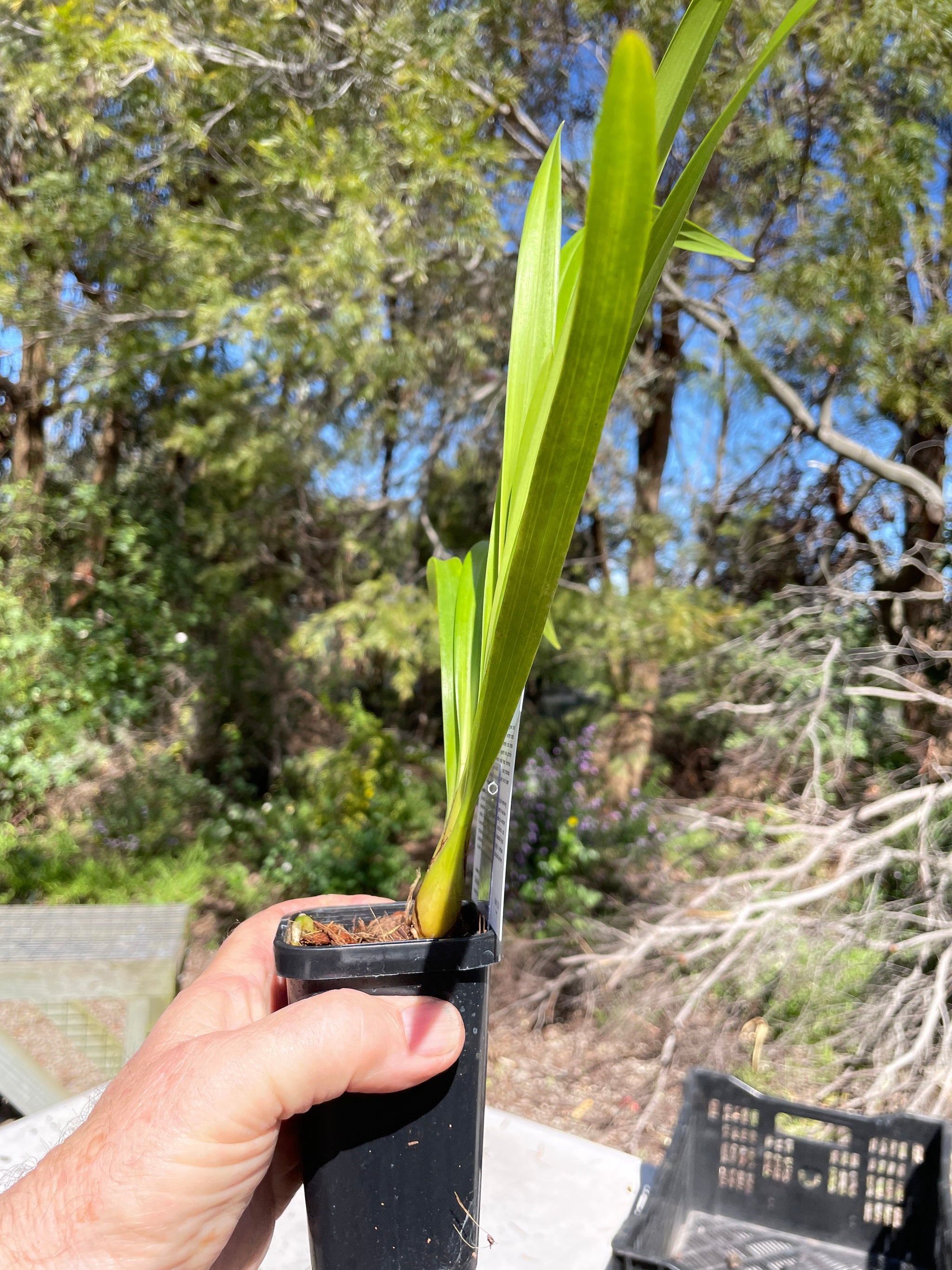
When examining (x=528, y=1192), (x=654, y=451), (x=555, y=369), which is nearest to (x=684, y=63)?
(x=555, y=369)

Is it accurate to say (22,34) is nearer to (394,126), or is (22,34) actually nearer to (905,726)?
(394,126)

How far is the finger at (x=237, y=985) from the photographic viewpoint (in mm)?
697

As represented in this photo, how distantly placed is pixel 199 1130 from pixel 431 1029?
17 centimetres

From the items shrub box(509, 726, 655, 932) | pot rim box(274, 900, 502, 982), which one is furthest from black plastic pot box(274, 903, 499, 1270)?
shrub box(509, 726, 655, 932)

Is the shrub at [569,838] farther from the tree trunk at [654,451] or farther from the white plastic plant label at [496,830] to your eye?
the white plastic plant label at [496,830]

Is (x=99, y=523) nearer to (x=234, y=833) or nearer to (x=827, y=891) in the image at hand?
(x=234, y=833)

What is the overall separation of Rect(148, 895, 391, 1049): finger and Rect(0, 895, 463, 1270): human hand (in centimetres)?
10

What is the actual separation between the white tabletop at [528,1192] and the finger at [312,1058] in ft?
0.91

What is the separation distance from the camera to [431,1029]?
1.92 feet

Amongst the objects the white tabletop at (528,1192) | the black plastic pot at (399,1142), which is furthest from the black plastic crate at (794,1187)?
the black plastic pot at (399,1142)

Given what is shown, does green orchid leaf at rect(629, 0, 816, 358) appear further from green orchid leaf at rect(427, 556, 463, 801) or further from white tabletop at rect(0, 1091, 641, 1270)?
white tabletop at rect(0, 1091, 641, 1270)

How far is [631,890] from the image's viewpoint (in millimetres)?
2926

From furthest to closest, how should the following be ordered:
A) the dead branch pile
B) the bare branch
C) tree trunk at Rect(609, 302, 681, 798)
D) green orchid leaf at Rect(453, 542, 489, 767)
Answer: tree trunk at Rect(609, 302, 681, 798) → the bare branch → the dead branch pile → green orchid leaf at Rect(453, 542, 489, 767)

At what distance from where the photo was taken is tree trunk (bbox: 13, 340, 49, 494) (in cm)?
409
